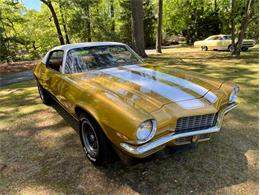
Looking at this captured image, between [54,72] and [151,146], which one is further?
[54,72]

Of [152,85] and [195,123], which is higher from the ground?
[152,85]

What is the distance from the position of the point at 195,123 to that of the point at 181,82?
0.80 m

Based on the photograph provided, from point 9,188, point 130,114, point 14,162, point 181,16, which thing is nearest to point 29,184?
point 9,188

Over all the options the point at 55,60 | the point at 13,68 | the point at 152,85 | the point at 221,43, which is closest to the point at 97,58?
the point at 55,60

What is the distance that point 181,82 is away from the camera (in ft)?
10.9

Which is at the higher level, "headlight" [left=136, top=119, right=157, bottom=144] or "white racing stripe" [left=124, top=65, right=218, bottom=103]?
"white racing stripe" [left=124, top=65, right=218, bottom=103]

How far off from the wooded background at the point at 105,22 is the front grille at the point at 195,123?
381 inches

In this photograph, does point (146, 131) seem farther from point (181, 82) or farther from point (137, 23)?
point (137, 23)

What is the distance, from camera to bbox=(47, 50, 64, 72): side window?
4.44m

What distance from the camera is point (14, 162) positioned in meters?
3.35

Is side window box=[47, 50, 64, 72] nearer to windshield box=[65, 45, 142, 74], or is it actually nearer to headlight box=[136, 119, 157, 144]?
windshield box=[65, 45, 142, 74]

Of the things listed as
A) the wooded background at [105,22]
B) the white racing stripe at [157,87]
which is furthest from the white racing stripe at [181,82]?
the wooded background at [105,22]

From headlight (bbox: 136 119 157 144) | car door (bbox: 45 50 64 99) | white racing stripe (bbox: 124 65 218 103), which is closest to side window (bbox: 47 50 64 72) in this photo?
car door (bbox: 45 50 64 99)

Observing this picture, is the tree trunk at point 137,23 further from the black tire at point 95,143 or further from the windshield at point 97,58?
the black tire at point 95,143
